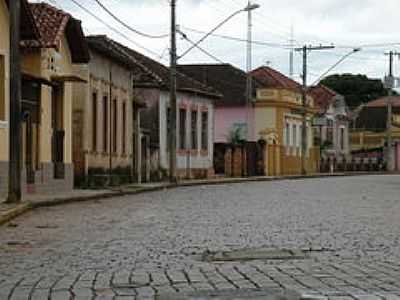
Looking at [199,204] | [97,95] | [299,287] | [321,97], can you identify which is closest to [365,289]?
[299,287]

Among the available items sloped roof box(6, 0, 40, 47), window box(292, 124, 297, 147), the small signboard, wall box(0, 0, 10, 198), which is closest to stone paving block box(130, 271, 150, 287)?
wall box(0, 0, 10, 198)

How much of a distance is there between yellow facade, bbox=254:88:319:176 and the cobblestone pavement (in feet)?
143

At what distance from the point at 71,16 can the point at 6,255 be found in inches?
710

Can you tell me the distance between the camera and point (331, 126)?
85.0m

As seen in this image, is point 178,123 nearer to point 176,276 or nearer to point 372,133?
point 176,276

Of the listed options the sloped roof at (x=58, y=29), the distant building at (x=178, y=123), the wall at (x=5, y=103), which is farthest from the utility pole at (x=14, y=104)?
the distant building at (x=178, y=123)

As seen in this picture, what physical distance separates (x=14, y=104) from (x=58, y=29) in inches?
273

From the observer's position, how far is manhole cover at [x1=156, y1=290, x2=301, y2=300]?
8703 millimetres

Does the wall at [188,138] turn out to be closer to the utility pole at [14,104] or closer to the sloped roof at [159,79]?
the sloped roof at [159,79]

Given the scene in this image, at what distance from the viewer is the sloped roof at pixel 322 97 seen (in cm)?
8349

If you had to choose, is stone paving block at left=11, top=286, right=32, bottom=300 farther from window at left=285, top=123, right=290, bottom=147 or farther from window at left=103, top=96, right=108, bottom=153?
window at left=285, top=123, right=290, bottom=147

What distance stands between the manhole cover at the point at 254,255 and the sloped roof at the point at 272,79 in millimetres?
58032

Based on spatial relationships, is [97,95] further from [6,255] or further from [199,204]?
[6,255]

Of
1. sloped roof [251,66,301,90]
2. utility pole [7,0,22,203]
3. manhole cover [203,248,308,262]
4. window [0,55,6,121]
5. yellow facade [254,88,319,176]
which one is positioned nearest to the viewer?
manhole cover [203,248,308,262]
